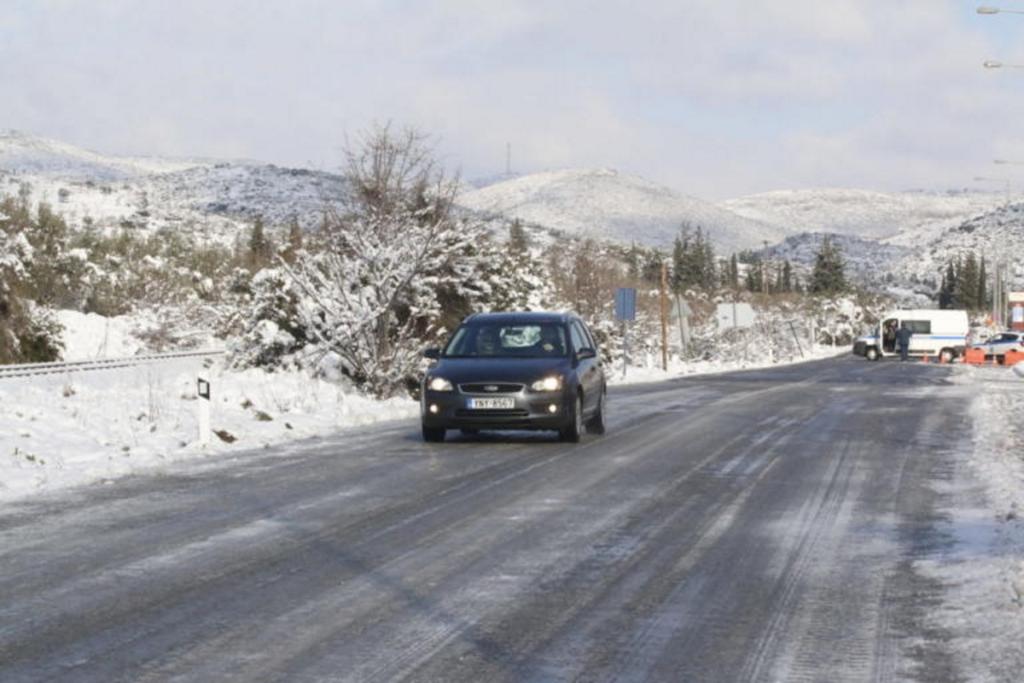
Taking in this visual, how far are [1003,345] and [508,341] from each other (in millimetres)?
50070

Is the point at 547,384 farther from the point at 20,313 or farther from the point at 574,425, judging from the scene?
the point at 20,313

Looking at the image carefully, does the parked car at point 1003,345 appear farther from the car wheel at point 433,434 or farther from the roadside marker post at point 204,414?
the roadside marker post at point 204,414

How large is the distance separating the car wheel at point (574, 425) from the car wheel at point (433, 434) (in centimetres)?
155

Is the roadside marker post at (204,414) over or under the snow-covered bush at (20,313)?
under

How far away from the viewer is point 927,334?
75.6m

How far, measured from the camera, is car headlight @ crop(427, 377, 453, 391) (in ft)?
55.7

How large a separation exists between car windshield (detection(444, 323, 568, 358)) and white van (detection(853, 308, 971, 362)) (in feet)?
196

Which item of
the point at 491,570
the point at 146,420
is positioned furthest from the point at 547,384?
the point at 491,570

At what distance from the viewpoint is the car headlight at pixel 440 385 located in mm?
16969

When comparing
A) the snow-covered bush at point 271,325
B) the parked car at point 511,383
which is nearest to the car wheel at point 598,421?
the parked car at point 511,383

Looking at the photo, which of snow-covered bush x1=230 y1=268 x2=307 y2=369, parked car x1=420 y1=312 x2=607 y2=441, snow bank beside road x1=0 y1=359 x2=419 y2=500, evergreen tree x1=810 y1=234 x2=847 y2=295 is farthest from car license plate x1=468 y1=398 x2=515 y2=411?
evergreen tree x1=810 y1=234 x2=847 y2=295

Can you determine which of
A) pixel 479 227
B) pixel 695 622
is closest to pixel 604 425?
pixel 479 227

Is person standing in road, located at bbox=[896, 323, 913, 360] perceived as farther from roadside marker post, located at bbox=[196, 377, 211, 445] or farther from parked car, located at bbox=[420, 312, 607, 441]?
roadside marker post, located at bbox=[196, 377, 211, 445]

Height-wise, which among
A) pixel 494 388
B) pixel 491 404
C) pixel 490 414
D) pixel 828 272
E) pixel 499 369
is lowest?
pixel 490 414
